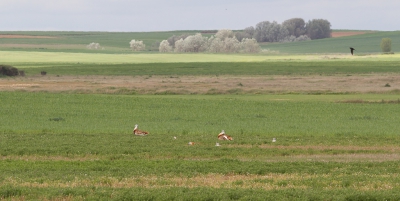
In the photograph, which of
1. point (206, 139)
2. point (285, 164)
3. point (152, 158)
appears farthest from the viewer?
point (206, 139)

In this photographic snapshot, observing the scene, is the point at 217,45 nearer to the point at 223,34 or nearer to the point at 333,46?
the point at 223,34

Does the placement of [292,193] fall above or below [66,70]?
above

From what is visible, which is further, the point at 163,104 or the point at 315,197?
the point at 163,104

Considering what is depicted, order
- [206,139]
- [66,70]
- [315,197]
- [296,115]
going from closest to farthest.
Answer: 1. [315,197]
2. [206,139]
3. [296,115]
4. [66,70]

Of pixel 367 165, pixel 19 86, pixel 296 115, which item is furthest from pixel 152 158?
pixel 19 86

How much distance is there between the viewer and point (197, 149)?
22.6m

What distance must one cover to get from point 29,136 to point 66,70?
203ft

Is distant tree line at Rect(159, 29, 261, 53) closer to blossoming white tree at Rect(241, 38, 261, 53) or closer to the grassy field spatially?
blossoming white tree at Rect(241, 38, 261, 53)

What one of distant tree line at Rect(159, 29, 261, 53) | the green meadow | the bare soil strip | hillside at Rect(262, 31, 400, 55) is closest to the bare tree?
distant tree line at Rect(159, 29, 261, 53)

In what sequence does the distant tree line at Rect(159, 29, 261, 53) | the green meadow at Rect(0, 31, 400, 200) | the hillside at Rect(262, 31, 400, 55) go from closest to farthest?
the green meadow at Rect(0, 31, 400, 200) < the distant tree line at Rect(159, 29, 261, 53) < the hillside at Rect(262, 31, 400, 55)

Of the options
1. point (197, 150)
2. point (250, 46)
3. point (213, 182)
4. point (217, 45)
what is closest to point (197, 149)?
point (197, 150)

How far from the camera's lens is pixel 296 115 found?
35812mm

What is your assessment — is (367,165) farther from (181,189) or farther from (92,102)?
(92,102)

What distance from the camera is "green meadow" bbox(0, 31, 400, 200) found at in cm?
1452
